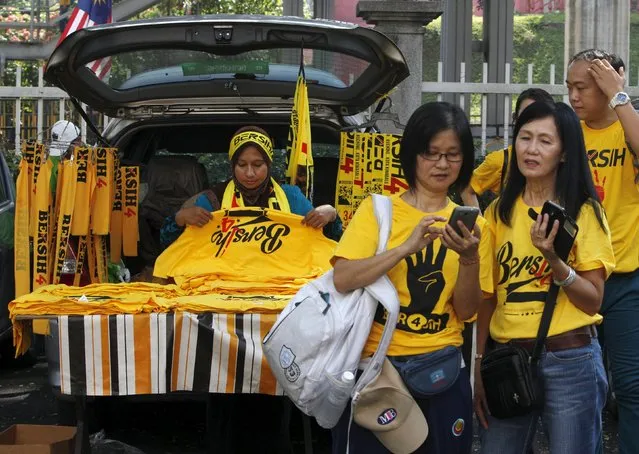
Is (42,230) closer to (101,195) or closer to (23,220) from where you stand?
(23,220)

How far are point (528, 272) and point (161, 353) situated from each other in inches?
70.8

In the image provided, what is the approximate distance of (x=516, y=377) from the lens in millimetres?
3572

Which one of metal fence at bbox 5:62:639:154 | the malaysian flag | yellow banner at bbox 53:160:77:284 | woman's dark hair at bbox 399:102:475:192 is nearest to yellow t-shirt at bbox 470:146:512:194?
woman's dark hair at bbox 399:102:475:192

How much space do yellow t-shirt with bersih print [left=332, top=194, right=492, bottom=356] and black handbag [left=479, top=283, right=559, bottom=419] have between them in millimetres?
168

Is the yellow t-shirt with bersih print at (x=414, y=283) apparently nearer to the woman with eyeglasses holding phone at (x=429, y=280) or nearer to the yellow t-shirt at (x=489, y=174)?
the woman with eyeglasses holding phone at (x=429, y=280)

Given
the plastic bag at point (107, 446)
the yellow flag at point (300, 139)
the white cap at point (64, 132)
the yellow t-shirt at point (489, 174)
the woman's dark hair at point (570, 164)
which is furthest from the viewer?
the white cap at point (64, 132)

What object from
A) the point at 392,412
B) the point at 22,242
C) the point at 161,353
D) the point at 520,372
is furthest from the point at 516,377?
the point at 22,242

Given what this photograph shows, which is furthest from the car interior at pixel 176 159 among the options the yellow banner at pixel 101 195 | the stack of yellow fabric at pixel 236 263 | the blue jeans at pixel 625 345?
the blue jeans at pixel 625 345

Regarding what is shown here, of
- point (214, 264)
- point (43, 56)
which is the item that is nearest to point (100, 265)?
point (214, 264)

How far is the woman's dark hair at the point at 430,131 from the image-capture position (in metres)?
3.68

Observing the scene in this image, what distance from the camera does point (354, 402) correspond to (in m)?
3.57

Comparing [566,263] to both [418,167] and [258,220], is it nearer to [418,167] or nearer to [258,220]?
[418,167]

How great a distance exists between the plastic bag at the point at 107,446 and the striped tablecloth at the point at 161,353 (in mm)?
1188

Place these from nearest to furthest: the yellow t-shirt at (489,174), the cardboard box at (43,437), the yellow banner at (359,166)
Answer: the yellow t-shirt at (489,174)
the cardboard box at (43,437)
the yellow banner at (359,166)
